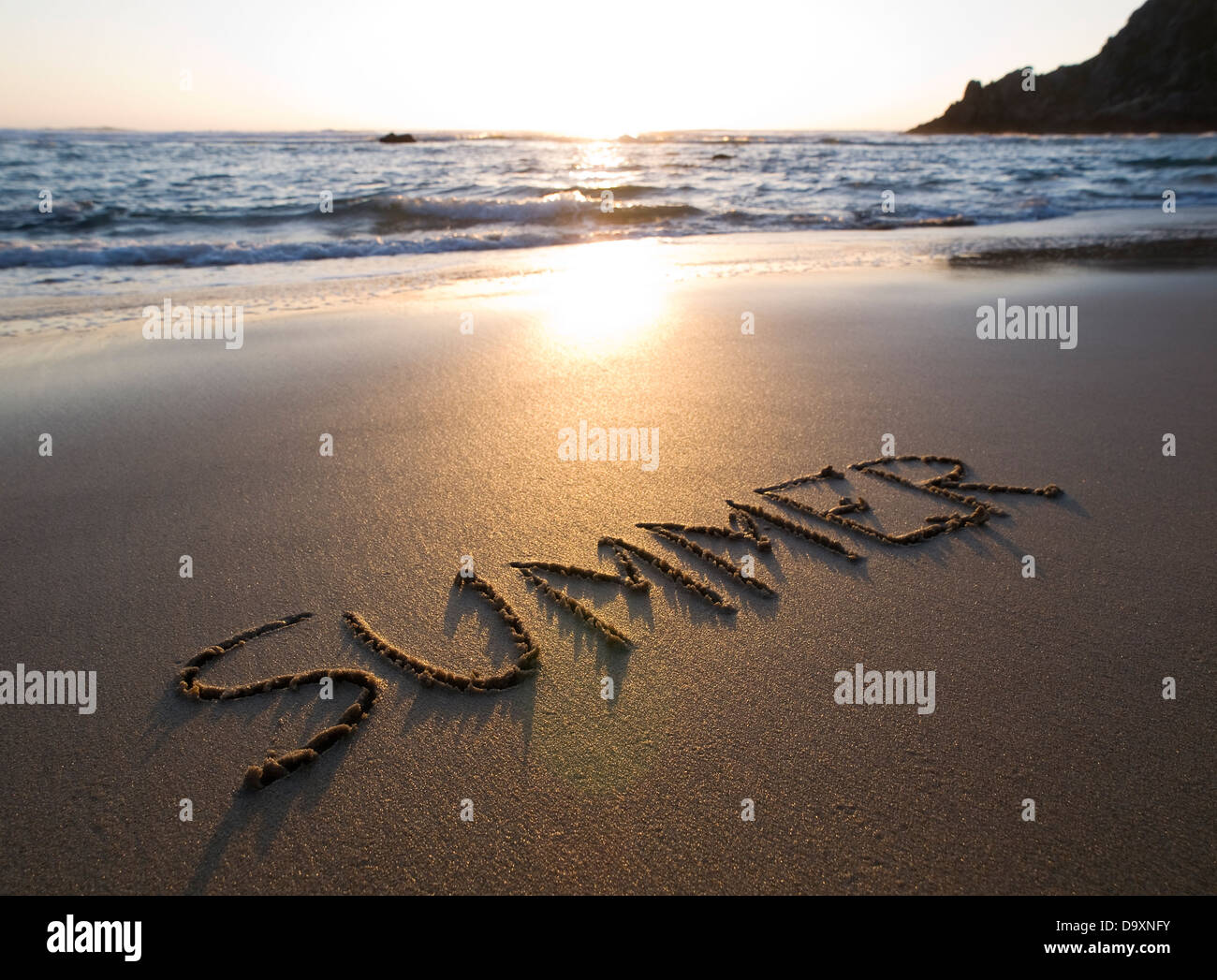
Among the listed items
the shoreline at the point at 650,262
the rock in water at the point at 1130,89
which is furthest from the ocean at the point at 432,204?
the rock in water at the point at 1130,89

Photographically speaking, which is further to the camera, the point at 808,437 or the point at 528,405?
the point at 528,405

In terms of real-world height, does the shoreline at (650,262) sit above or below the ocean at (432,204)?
below

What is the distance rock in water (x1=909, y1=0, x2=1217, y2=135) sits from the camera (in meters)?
60.4

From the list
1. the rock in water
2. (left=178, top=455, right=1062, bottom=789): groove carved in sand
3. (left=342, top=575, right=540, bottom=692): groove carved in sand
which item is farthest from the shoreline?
the rock in water

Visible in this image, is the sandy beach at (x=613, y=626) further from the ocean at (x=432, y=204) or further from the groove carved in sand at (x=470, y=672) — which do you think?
the ocean at (x=432, y=204)

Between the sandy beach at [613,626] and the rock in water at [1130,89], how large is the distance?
2758 inches

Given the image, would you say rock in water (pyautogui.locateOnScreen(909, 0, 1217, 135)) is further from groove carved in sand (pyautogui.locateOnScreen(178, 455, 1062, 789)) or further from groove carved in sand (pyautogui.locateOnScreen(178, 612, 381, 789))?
groove carved in sand (pyautogui.locateOnScreen(178, 612, 381, 789))

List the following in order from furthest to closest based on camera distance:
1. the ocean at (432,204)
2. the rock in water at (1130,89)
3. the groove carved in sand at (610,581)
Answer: the rock in water at (1130,89), the ocean at (432,204), the groove carved in sand at (610,581)

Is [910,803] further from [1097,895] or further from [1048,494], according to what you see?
[1048,494]

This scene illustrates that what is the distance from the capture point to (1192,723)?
71.7 inches

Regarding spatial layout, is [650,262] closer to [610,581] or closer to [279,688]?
[610,581]

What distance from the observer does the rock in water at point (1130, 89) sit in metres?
60.4
